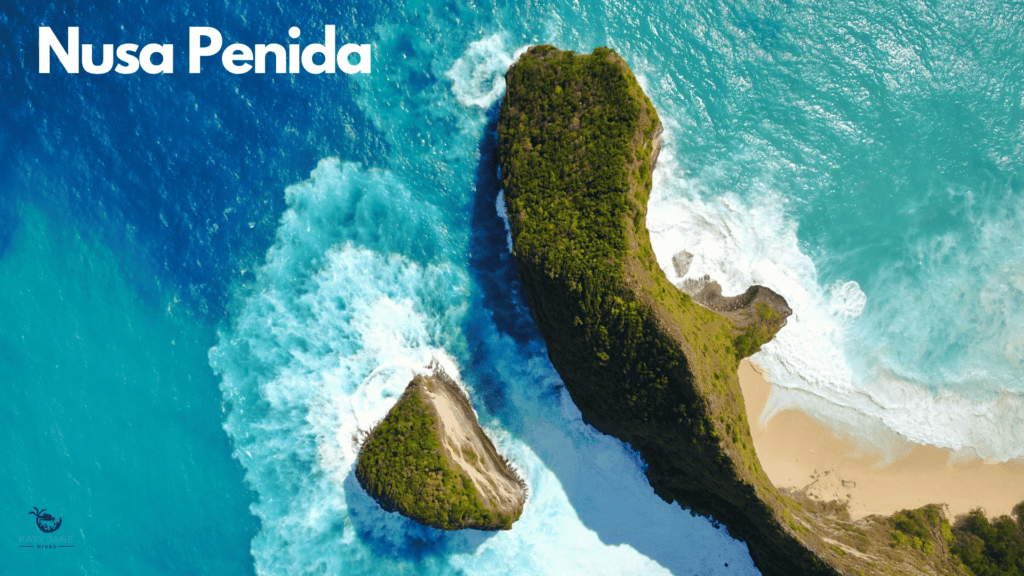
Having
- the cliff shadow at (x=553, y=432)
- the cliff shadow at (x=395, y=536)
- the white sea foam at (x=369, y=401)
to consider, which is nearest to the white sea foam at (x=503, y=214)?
the cliff shadow at (x=553, y=432)

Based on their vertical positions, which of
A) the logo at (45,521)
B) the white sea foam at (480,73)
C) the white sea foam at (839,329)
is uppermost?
the white sea foam at (480,73)

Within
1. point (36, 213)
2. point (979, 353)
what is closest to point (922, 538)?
point (979, 353)

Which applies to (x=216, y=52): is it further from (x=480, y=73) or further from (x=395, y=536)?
(x=395, y=536)

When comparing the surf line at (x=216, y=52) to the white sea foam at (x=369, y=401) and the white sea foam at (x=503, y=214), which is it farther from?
the white sea foam at (x=503, y=214)

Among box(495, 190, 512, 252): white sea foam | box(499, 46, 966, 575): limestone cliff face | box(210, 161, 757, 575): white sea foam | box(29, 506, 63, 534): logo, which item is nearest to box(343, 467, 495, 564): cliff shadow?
box(210, 161, 757, 575): white sea foam

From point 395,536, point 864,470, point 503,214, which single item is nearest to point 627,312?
point 503,214

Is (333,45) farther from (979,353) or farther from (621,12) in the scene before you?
(979,353)
